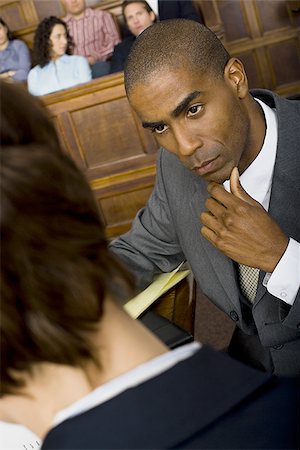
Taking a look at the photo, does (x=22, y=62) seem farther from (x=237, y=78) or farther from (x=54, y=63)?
(x=237, y=78)

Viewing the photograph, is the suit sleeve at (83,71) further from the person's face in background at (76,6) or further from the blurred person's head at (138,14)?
the person's face in background at (76,6)

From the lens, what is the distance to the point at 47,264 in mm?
690

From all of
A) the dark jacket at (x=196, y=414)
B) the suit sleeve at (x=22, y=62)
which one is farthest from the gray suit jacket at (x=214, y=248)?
the suit sleeve at (x=22, y=62)

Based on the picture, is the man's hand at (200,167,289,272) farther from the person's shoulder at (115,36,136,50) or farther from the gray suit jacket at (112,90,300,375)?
the person's shoulder at (115,36,136,50)

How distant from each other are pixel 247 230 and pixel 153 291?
0.32 m

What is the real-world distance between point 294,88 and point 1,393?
662 centimetres

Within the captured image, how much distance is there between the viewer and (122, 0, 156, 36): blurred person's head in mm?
5754

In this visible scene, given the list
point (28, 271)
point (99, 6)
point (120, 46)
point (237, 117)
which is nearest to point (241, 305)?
point (237, 117)

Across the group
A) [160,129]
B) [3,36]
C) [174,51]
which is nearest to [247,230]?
[160,129]

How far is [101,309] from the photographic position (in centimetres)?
73

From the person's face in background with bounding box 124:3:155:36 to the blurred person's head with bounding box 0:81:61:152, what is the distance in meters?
5.24

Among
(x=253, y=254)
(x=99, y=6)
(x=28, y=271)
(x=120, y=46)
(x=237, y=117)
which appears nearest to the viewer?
(x=28, y=271)

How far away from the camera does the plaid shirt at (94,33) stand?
6242 millimetres

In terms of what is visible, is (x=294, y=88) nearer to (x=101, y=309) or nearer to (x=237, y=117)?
(x=237, y=117)
